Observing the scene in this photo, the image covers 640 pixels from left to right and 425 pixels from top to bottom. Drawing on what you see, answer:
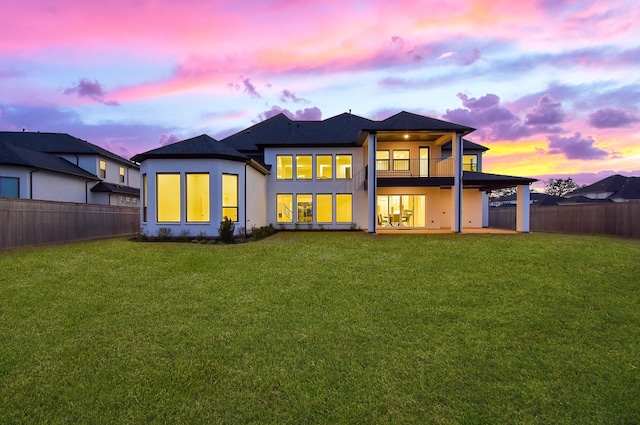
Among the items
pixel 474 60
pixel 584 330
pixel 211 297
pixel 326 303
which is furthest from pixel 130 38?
pixel 584 330

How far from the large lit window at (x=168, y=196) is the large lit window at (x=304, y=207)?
752 cm

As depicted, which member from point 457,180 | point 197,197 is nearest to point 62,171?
point 197,197

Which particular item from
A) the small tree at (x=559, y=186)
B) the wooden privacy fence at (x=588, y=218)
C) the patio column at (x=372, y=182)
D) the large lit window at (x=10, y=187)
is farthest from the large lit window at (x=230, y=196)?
the small tree at (x=559, y=186)

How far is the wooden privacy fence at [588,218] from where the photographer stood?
54.4ft

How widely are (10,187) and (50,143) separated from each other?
855 cm

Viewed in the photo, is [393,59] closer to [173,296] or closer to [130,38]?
[130,38]

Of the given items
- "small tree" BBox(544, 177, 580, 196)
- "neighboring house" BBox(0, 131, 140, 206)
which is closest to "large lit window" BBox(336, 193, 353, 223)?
"neighboring house" BBox(0, 131, 140, 206)

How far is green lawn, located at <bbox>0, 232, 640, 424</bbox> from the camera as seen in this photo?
3.60 meters

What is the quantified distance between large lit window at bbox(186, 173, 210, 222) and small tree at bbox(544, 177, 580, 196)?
276ft

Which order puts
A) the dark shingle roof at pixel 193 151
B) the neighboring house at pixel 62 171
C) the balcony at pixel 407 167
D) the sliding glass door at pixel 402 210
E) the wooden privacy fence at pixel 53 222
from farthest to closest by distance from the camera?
the sliding glass door at pixel 402 210, the balcony at pixel 407 167, the neighboring house at pixel 62 171, the dark shingle roof at pixel 193 151, the wooden privacy fence at pixel 53 222

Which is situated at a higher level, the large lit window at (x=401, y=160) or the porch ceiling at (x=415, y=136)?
the porch ceiling at (x=415, y=136)

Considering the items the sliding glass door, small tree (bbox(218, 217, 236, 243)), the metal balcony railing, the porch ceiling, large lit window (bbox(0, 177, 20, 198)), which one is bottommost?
small tree (bbox(218, 217, 236, 243))

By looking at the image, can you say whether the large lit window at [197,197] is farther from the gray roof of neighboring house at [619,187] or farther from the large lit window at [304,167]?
the gray roof of neighboring house at [619,187]

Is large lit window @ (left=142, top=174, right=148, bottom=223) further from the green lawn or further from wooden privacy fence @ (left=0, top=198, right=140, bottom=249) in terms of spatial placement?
the green lawn
